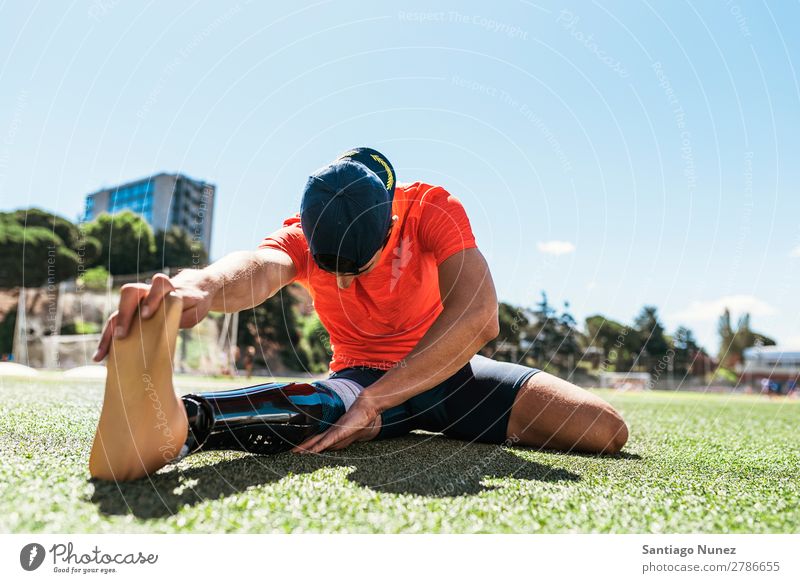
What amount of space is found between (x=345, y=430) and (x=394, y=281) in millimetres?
800

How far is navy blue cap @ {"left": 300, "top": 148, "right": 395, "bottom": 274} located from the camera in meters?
2.13

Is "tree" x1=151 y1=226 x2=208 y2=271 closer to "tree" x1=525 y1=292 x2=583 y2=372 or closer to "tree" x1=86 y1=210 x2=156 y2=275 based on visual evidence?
"tree" x1=86 y1=210 x2=156 y2=275

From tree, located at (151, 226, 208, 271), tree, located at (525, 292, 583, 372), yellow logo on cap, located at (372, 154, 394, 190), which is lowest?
tree, located at (525, 292, 583, 372)

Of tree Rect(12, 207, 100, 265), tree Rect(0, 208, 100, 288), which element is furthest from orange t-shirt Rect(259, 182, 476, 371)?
tree Rect(12, 207, 100, 265)

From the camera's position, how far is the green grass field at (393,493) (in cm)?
138

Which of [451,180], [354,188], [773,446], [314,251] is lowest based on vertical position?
[773,446]

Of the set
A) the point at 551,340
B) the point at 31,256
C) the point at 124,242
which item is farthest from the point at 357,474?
the point at 124,242

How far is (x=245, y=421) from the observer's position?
6.54 feet

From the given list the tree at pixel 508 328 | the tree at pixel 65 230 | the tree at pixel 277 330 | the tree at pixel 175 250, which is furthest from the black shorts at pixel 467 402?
the tree at pixel 65 230

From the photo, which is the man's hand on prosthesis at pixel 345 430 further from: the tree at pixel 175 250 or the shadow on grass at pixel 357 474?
the tree at pixel 175 250
